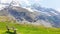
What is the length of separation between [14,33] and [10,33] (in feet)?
9.05

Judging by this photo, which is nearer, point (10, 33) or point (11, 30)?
point (10, 33)

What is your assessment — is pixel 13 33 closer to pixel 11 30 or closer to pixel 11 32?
pixel 11 32

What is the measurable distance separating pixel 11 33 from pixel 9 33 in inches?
34.4

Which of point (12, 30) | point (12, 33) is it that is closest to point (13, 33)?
point (12, 33)

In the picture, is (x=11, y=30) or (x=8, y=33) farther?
(x=11, y=30)

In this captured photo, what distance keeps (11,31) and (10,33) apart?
472 cm

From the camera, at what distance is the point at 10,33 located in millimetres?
85688

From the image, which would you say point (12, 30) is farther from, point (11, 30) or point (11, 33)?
point (11, 33)

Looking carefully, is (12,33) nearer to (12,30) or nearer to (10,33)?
(10,33)

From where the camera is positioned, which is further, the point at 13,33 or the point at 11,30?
the point at 11,30

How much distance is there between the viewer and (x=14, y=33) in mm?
83688

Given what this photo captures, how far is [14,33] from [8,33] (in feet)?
13.3

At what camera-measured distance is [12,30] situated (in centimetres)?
9219

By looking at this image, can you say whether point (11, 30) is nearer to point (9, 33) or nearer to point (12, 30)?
point (12, 30)
